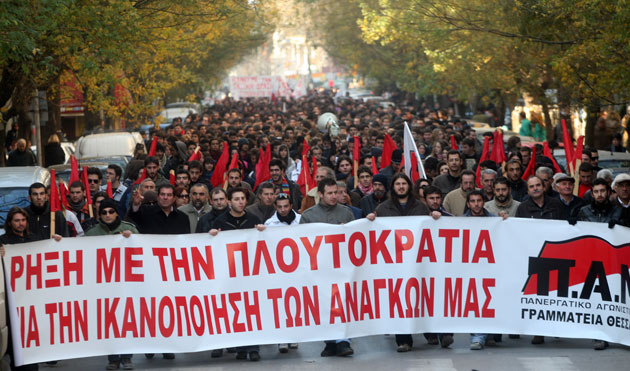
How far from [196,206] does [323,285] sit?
2.62m

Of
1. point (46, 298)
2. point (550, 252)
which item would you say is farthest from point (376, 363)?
point (46, 298)

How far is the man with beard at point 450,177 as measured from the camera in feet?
44.1

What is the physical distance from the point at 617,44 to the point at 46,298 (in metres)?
10.2

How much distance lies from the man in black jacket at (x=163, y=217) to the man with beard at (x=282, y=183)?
8.81 ft

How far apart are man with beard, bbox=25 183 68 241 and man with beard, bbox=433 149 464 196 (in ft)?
15.5

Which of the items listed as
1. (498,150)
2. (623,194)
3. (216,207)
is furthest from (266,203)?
(498,150)

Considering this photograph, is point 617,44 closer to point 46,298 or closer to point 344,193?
point 344,193

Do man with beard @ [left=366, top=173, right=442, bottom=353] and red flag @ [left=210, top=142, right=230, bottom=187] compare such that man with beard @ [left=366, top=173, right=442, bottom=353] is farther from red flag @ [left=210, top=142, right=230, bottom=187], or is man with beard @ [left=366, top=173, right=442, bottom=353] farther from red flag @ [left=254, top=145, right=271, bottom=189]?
red flag @ [left=210, top=142, right=230, bottom=187]

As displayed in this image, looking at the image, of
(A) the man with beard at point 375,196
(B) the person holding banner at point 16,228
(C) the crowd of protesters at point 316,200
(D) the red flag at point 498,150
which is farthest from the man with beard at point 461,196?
(B) the person holding banner at point 16,228

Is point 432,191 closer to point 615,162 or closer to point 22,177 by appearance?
point 22,177

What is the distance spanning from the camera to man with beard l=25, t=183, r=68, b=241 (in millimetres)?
10312

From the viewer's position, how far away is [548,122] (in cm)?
2922

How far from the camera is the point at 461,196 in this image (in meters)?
11.9

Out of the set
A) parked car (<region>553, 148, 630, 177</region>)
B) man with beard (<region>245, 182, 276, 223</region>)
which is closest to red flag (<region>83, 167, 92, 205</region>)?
man with beard (<region>245, 182, 276, 223</region>)
